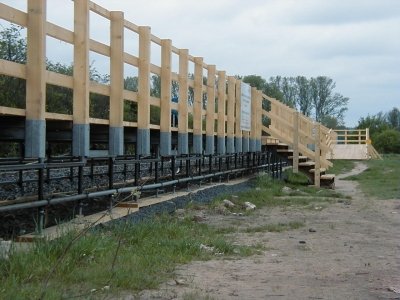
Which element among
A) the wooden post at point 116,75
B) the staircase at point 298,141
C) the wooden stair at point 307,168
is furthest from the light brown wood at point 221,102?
the wooden stair at point 307,168

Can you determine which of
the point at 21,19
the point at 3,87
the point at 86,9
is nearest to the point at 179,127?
the point at 3,87

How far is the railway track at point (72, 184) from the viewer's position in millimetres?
7020

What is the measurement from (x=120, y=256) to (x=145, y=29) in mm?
4899

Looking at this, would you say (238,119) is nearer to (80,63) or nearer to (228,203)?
(228,203)

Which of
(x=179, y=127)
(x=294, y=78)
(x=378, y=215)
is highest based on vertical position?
(x=294, y=78)

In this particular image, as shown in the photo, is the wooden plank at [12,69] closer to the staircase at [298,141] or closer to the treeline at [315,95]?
the staircase at [298,141]

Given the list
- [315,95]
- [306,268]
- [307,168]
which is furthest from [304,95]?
[306,268]

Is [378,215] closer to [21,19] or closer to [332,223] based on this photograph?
[332,223]

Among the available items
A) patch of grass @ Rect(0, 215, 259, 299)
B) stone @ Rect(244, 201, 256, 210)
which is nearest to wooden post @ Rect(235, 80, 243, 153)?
stone @ Rect(244, 201, 256, 210)

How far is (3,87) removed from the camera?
11.8m

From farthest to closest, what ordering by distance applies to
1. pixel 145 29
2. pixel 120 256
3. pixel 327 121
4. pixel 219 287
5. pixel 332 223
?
pixel 327 121, pixel 332 223, pixel 145 29, pixel 120 256, pixel 219 287

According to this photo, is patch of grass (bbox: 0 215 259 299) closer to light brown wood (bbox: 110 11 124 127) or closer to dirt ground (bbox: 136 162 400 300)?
dirt ground (bbox: 136 162 400 300)

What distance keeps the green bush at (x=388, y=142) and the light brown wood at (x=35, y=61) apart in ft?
302

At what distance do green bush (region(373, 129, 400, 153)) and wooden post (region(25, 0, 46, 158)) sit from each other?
92059 mm
